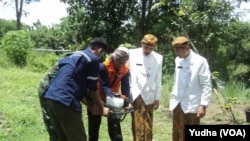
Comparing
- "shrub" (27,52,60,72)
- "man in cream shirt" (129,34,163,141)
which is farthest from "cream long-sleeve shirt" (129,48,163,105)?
"shrub" (27,52,60,72)

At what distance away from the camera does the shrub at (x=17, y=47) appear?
1238 cm

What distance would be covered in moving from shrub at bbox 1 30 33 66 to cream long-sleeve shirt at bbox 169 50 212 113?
9131 mm

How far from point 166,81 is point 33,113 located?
14.6 feet

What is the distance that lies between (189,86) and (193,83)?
6cm

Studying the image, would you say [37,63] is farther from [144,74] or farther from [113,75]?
[113,75]

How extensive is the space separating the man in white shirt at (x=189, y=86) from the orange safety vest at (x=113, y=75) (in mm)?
608

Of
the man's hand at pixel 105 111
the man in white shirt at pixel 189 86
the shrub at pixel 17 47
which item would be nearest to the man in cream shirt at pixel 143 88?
the man in white shirt at pixel 189 86

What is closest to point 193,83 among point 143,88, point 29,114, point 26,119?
point 143,88

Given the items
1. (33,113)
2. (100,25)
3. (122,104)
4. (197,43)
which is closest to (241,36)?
(100,25)

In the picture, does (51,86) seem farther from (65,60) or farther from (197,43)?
(197,43)

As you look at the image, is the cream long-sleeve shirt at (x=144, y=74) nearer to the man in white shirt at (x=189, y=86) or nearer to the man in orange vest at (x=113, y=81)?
the man in orange vest at (x=113, y=81)

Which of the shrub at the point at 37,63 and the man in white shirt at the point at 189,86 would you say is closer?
the man in white shirt at the point at 189,86

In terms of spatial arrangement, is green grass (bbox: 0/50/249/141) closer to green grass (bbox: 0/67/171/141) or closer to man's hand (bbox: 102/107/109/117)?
green grass (bbox: 0/67/171/141)

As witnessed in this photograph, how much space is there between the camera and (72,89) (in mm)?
3361
